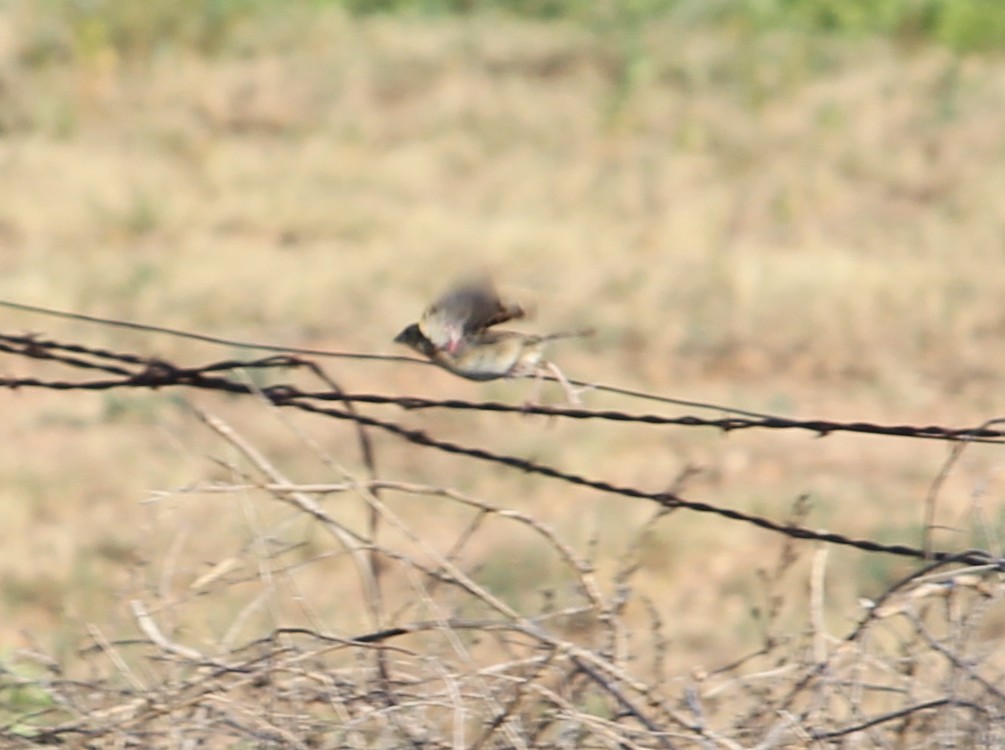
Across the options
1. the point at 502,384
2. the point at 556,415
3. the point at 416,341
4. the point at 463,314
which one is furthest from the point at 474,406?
the point at 502,384

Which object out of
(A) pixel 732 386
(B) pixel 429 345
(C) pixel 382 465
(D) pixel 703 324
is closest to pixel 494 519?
(C) pixel 382 465

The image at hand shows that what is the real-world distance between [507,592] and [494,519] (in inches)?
46.2

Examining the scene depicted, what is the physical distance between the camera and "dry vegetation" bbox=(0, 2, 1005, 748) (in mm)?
3545

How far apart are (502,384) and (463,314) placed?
19.5 feet

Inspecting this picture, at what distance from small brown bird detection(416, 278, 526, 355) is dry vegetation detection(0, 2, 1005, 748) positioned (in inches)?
15.9

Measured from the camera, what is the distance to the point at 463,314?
12.9 feet

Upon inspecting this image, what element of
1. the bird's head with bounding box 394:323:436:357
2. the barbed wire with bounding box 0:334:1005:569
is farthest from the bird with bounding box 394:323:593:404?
the barbed wire with bounding box 0:334:1005:569

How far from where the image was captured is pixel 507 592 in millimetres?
7148

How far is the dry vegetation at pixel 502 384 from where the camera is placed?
11.6ft

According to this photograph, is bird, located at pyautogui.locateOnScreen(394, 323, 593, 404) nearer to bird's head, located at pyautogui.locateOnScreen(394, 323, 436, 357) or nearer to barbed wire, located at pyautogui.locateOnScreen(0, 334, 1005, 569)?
bird's head, located at pyautogui.locateOnScreen(394, 323, 436, 357)

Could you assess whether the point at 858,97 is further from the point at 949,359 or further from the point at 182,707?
the point at 182,707

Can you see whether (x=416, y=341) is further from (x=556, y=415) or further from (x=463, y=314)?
(x=556, y=415)

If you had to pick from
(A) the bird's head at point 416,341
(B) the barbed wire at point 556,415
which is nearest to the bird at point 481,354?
(A) the bird's head at point 416,341

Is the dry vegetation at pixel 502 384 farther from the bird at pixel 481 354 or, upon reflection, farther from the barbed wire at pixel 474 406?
the bird at pixel 481 354
